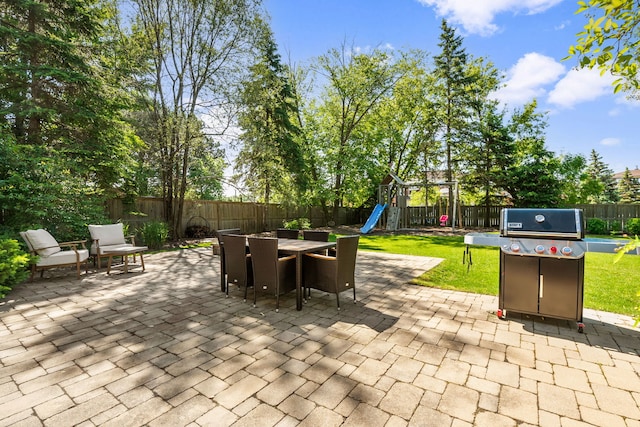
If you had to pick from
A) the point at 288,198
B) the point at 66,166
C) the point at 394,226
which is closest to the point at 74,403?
the point at 66,166

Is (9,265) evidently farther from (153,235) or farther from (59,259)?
(153,235)

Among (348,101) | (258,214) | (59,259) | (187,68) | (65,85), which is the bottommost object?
(59,259)

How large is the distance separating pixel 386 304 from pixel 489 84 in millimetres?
18566

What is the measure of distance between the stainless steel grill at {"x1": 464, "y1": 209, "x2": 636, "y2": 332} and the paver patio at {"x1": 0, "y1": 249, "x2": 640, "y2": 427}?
0.27m

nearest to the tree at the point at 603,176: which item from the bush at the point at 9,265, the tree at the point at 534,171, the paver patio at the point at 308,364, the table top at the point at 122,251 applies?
the tree at the point at 534,171

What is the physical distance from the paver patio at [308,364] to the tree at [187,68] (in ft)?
22.1

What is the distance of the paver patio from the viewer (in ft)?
6.01

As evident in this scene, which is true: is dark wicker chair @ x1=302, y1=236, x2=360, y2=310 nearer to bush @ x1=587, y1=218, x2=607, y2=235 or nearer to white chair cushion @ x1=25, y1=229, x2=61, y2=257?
white chair cushion @ x1=25, y1=229, x2=61, y2=257

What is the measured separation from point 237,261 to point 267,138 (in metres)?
9.47

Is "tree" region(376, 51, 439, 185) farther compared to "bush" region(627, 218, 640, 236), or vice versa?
"tree" region(376, 51, 439, 185)

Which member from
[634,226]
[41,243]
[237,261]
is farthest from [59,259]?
[634,226]

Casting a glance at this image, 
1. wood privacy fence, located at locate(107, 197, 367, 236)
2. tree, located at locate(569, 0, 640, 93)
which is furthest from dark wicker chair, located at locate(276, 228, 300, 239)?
wood privacy fence, located at locate(107, 197, 367, 236)

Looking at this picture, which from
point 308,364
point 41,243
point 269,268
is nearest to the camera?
point 308,364

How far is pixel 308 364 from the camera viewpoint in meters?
2.41
